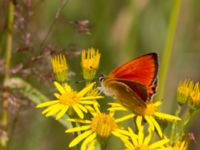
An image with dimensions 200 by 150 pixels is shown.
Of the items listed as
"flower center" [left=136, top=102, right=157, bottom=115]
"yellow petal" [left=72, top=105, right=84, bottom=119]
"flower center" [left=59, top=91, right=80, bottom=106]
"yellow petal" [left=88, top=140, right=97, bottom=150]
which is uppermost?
"flower center" [left=59, top=91, right=80, bottom=106]

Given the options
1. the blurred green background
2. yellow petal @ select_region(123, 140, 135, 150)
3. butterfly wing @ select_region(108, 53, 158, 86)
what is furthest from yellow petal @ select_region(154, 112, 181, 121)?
the blurred green background

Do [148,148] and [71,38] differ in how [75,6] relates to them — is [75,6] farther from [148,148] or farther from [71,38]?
[148,148]

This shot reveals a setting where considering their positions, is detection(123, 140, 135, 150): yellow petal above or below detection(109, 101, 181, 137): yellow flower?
below

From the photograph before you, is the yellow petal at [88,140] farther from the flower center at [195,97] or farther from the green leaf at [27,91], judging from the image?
the green leaf at [27,91]

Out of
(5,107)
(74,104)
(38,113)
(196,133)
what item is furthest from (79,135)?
(196,133)

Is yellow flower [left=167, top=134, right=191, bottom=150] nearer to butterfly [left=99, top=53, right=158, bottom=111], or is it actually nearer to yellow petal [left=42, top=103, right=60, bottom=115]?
butterfly [left=99, top=53, right=158, bottom=111]

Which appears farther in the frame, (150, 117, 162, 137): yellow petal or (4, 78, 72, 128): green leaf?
(4, 78, 72, 128): green leaf

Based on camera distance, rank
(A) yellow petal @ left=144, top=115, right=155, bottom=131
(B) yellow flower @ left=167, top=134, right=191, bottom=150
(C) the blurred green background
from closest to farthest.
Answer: (B) yellow flower @ left=167, top=134, right=191, bottom=150 → (A) yellow petal @ left=144, top=115, right=155, bottom=131 → (C) the blurred green background
